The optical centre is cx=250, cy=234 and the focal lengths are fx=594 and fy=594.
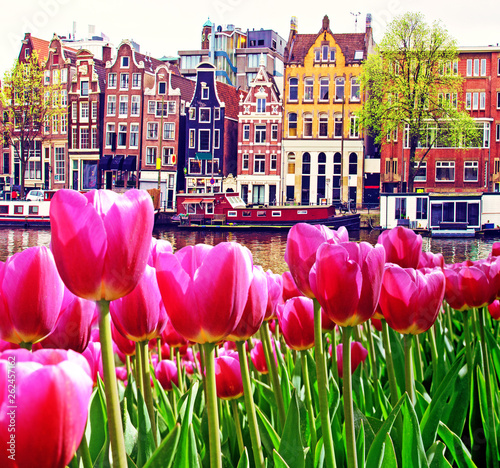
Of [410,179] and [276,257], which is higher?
[410,179]

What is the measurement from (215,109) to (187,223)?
3991 millimetres

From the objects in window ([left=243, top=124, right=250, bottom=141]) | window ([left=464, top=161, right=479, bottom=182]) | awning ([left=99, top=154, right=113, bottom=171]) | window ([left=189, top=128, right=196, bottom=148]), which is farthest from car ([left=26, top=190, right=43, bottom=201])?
window ([left=464, top=161, right=479, bottom=182])

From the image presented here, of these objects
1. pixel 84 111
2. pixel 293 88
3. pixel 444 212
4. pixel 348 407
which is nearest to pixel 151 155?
pixel 84 111

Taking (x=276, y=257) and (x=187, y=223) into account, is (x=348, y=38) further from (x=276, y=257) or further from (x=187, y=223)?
(x=276, y=257)

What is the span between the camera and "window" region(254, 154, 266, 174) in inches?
645

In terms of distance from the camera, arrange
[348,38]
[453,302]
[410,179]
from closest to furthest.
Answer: [453,302], [410,179], [348,38]

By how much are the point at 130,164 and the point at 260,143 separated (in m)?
3.79

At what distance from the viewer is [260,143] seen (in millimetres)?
16453

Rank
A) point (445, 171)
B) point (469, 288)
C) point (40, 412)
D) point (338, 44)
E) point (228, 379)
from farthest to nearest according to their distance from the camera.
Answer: point (338, 44) < point (445, 171) < point (469, 288) < point (228, 379) < point (40, 412)

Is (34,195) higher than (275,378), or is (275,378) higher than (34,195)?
(34,195)

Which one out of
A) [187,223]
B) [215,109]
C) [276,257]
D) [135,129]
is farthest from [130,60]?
[276,257]

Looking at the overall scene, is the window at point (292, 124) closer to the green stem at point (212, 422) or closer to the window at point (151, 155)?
the window at point (151, 155)

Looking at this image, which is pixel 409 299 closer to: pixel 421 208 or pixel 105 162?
pixel 421 208

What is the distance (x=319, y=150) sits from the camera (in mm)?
16422
